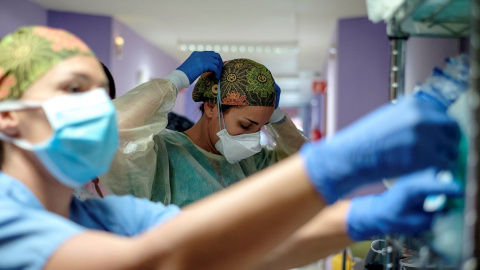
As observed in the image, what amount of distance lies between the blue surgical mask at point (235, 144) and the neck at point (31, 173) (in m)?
1.08

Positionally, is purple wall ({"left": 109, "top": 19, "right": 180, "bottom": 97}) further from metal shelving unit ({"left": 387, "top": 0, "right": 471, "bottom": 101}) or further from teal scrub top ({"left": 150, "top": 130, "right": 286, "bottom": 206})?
metal shelving unit ({"left": 387, "top": 0, "right": 471, "bottom": 101})

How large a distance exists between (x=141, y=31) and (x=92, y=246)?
705 cm

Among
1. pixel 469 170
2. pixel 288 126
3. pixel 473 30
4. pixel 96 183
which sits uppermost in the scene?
pixel 473 30

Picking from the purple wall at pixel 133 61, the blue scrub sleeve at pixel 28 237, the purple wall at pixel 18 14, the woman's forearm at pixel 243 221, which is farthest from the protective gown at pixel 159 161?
the purple wall at pixel 133 61

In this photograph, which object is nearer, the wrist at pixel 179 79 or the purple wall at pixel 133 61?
the wrist at pixel 179 79

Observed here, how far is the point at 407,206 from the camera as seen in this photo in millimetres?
863

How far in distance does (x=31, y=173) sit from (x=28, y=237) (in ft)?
0.62

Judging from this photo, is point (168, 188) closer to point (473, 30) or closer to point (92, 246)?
point (92, 246)

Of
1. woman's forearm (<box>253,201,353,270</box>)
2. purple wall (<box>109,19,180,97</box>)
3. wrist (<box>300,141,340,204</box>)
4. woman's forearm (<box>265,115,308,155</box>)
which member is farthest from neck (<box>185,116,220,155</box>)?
purple wall (<box>109,19,180,97</box>)

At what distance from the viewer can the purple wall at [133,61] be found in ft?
22.2

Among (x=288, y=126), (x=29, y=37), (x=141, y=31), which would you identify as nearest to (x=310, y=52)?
(x=141, y=31)

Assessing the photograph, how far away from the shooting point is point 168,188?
1.98 meters

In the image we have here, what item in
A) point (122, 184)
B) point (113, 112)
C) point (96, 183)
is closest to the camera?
point (113, 112)

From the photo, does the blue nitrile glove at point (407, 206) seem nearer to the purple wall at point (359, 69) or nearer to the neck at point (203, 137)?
the neck at point (203, 137)
